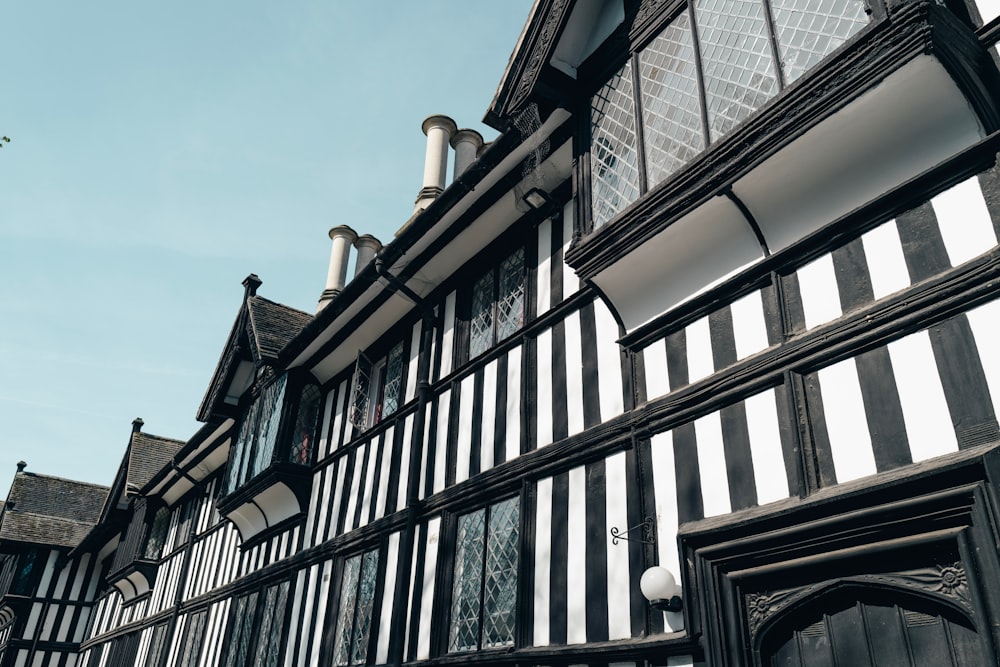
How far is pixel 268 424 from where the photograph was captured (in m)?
13.6

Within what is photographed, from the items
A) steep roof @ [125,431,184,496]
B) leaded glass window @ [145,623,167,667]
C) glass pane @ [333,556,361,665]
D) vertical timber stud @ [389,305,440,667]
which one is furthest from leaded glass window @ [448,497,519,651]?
steep roof @ [125,431,184,496]

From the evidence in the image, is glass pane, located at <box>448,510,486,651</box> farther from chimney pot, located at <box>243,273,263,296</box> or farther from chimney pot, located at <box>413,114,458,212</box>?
chimney pot, located at <box>243,273,263,296</box>

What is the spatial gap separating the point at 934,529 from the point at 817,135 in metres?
2.48

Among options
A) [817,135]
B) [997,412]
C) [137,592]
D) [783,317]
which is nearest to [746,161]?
[817,135]

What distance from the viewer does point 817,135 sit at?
16.2 feet

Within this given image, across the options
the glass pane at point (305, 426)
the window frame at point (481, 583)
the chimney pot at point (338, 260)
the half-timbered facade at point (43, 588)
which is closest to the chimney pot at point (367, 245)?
the chimney pot at point (338, 260)

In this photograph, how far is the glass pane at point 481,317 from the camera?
30.5ft

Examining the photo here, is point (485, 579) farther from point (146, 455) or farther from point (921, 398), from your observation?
point (146, 455)

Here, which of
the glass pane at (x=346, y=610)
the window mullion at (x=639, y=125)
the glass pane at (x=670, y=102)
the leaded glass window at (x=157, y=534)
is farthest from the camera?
the leaded glass window at (x=157, y=534)

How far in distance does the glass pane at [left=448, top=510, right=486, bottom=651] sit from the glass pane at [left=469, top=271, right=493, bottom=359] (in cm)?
209

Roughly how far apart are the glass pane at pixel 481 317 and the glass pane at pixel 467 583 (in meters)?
2.09

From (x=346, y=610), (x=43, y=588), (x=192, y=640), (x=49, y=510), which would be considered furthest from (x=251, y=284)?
(x=49, y=510)

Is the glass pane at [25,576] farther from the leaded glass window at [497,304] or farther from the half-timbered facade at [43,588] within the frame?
the leaded glass window at [497,304]

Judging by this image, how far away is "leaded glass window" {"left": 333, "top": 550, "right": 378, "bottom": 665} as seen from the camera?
31.5 feet
